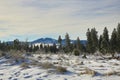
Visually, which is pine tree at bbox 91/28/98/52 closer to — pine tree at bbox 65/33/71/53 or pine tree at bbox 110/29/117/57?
pine tree at bbox 110/29/117/57

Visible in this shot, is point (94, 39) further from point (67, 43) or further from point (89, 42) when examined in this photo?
point (67, 43)

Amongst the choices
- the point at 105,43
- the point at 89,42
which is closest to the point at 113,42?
the point at 105,43

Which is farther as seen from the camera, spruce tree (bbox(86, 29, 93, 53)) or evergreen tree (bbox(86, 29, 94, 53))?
spruce tree (bbox(86, 29, 93, 53))

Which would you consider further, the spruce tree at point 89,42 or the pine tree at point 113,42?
the spruce tree at point 89,42

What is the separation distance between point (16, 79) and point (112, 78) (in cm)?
392

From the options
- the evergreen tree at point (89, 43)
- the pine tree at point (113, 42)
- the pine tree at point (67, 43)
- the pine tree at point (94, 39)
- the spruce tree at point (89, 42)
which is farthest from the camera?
the pine tree at point (67, 43)

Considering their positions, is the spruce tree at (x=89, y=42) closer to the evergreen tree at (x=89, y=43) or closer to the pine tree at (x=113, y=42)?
the evergreen tree at (x=89, y=43)

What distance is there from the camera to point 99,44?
82875mm

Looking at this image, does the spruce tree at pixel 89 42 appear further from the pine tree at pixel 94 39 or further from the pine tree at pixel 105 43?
the pine tree at pixel 105 43

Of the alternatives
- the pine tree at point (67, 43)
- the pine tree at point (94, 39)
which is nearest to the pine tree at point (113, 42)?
the pine tree at point (94, 39)

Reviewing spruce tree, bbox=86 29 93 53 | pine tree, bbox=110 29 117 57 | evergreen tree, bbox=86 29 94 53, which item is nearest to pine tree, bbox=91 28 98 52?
evergreen tree, bbox=86 29 94 53

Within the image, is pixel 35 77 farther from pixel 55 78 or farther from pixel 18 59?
pixel 18 59

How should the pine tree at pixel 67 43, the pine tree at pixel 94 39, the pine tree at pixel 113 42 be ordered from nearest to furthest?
the pine tree at pixel 113 42
the pine tree at pixel 94 39
the pine tree at pixel 67 43

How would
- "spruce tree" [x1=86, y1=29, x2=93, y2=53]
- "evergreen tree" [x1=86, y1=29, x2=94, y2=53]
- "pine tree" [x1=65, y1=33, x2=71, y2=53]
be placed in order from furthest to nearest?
1. "pine tree" [x1=65, y1=33, x2=71, y2=53]
2. "spruce tree" [x1=86, y1=29, x2=93, y2=53]
3. "evergreen tree" [x1=86, y1=29, x2=94, y2=53]
